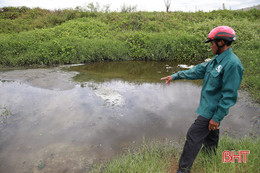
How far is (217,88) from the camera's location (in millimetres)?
2078

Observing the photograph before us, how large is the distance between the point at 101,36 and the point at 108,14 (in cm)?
475

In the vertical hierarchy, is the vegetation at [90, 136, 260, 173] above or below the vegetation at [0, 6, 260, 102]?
below

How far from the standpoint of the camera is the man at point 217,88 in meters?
1.92

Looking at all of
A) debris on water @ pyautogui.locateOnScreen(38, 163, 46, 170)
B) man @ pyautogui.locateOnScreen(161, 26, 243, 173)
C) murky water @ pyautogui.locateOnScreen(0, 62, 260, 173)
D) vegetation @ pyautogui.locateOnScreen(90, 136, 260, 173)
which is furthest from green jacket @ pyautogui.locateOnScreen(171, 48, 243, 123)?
debris on water @ pyautogui.locateOnScreen(38, 163, 46, 170)

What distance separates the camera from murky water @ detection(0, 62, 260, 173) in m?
3.06

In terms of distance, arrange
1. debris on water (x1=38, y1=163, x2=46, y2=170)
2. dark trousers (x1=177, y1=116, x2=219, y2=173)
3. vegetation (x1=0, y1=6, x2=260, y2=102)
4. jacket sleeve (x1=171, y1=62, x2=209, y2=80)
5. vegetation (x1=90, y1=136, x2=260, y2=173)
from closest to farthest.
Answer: dark trousers (x1=177, y1=116, x2=219, y2=173), vegetation (x1=90, y1=136, x2=260, y2=173), jacket sleeve (x1=171, y1=62, x2=209, y2=80), debris on water (x1=38, y1=163, x2=46, y2=170), vegetation (x1=0, y1=6, x2=260, y2=102)

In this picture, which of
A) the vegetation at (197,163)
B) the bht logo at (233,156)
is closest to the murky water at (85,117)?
A: the vegetation at (197,163)

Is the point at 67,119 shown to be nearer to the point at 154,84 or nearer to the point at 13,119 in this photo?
the point at 13,119

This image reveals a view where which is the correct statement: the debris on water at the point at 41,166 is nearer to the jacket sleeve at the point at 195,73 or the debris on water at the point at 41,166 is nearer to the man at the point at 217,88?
the man at the point at 217,88

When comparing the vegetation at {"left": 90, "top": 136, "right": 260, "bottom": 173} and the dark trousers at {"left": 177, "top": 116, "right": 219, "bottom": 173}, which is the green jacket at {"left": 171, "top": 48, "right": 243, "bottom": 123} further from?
the vegetation at {"left": 90, "top": 136, "right": 260, "bottom": 173}

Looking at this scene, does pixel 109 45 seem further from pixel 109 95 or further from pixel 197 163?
pixel 197 163

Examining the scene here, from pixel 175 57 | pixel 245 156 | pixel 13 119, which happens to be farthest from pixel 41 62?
pixel 245 156

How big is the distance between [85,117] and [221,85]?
9.76ft

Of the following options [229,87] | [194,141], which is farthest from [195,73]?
[194,141]
